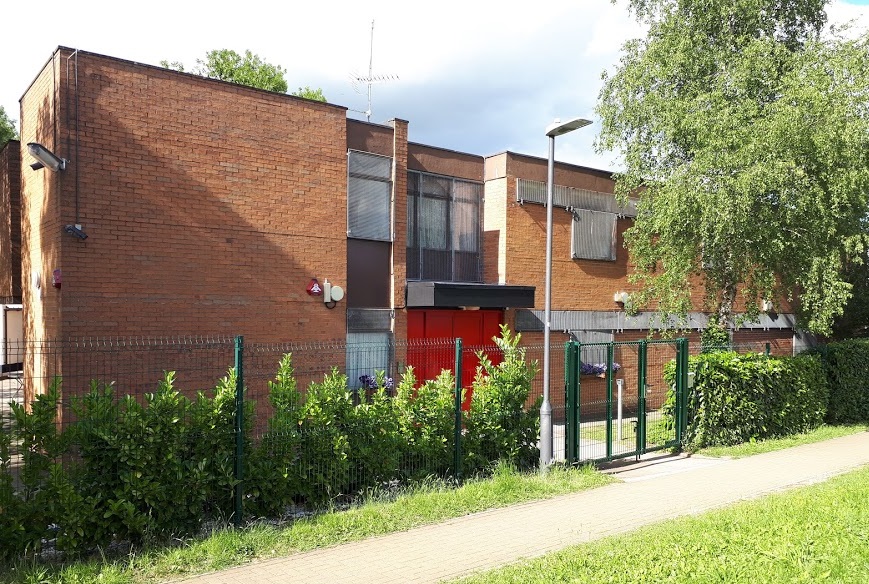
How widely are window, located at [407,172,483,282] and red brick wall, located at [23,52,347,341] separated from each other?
222cm

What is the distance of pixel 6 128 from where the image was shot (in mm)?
28188

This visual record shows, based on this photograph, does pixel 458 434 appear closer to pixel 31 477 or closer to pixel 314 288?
pixel 314 288

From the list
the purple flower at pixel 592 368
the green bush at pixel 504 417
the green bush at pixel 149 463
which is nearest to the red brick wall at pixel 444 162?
the purple flower at pixel 592 368

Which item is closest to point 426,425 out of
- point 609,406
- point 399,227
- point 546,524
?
point 546,524

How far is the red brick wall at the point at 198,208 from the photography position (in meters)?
9.98

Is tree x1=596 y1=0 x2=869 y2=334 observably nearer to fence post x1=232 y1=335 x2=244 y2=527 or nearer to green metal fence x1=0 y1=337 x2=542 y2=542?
green metal fence x1=0 y1=337 x2=542 y2=542

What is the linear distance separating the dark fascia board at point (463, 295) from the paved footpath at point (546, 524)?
15.6 feet

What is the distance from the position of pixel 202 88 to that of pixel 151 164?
1.58 metres

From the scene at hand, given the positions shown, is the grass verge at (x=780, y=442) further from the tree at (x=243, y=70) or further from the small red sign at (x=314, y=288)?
the tree at (x=243, y=70)

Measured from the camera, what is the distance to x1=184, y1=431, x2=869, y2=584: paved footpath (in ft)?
20.1

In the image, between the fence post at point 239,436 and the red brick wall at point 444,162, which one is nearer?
the fence post at point 239,436

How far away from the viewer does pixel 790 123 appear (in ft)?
41.1

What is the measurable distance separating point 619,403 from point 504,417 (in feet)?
11.0

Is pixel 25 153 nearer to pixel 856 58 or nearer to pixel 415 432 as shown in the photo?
pixel 415 432
